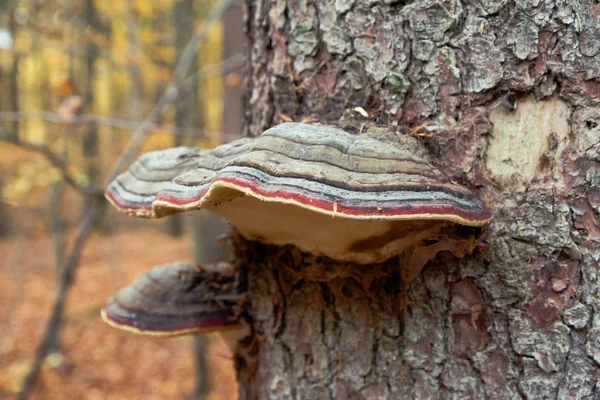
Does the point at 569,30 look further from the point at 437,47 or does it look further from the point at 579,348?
the point at 579,348

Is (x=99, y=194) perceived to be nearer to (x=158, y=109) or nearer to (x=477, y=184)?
(x=158, y=109)

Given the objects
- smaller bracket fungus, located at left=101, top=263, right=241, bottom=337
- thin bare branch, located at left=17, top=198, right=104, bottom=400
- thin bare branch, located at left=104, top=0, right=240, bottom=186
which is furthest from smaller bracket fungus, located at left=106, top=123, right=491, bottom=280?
thin bare branch, located at left=17, top=198, right=104, bottom=400

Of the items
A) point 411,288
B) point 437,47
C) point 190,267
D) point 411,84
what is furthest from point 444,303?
point 190,267

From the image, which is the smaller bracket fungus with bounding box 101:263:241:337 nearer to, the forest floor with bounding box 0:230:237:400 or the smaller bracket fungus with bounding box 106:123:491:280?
the smaller bracket fungus with bounding box 106:123:491:280

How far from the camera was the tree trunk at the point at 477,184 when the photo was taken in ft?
4.55

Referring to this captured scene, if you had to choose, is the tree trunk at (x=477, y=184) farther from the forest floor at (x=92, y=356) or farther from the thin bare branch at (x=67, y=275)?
the forest floor at (x=92, y=356)

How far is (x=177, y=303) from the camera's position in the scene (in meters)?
1.92

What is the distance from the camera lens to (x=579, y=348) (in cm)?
139

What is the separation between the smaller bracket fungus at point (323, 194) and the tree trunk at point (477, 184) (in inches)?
5.4

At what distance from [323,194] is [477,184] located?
2.12 ft

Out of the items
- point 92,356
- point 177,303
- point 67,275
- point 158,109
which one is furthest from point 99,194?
point 92,356

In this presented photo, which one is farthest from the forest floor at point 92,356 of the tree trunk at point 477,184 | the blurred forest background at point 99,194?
the tree trunk at point 477,184

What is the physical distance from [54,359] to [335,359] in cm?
768

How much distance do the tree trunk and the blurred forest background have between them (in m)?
0.97
